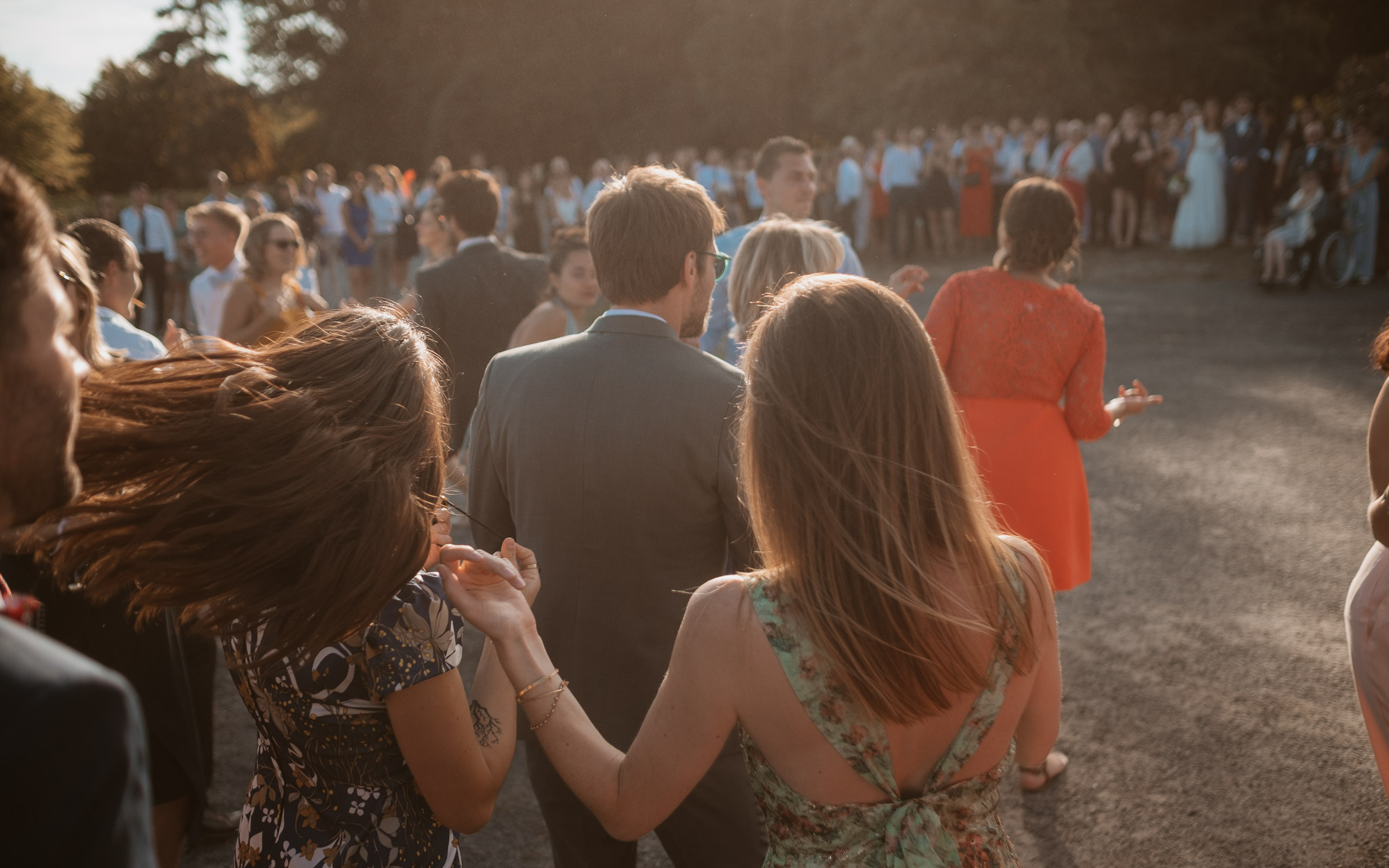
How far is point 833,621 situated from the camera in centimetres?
153

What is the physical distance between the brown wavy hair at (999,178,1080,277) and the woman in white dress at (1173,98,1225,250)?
15.5 meters

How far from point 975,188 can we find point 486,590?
61.4 ft

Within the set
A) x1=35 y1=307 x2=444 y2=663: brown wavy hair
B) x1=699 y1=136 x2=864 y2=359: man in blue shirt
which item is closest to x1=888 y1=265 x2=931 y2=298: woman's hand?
x1=699 y1=136 x2=864 y2=359: man in blue shirt

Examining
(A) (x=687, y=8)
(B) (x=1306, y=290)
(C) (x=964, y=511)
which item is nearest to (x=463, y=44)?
(A) (x=687, y=8)

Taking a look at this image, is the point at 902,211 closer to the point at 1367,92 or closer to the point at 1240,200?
the point at 1240,200

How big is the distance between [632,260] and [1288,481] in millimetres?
6142

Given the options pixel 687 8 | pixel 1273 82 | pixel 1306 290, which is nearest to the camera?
pixel 1306 290

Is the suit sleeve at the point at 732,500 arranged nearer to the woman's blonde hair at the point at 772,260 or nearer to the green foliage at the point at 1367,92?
the woman's blonde hair at the point at 772,260

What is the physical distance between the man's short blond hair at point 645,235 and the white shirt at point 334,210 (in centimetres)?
1674

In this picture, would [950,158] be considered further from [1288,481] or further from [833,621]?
[833,621]

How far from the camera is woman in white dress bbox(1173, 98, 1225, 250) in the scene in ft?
56.3

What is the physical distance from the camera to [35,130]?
2756 centimetres

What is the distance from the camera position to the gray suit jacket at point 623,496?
2.52 m

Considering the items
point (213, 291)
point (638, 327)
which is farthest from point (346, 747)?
point (213, 291)
